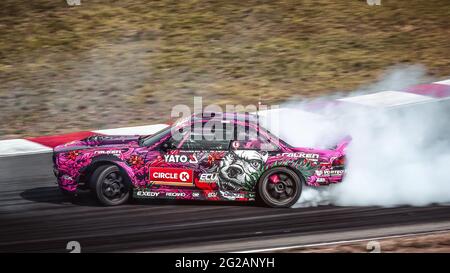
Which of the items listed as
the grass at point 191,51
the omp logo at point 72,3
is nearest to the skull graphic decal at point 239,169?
the grass at point 191,51

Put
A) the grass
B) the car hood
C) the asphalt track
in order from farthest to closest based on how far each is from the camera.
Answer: the grass < the car hood < the asphalt track

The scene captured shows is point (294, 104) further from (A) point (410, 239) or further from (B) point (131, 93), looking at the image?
(A) point (410, 239)

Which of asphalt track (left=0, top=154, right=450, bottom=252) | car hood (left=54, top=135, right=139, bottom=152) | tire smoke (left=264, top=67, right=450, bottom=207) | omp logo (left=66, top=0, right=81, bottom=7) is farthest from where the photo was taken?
omp logo (left=66, top=0, right=81, bottom=7)

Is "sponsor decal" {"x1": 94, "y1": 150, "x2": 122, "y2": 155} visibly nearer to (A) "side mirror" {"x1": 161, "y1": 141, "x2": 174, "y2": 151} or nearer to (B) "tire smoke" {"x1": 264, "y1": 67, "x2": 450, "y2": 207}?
(A) "side mirror" {"x1": 161, "y1": 141, "x2": 174, "y2": 151}

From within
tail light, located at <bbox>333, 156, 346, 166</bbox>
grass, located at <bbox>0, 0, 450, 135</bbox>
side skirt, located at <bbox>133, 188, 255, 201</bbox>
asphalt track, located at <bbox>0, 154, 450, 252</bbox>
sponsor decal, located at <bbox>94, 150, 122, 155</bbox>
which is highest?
grass, located at <bbox>0, 0, 450, 135</bbox>

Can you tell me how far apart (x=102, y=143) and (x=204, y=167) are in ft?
4.64

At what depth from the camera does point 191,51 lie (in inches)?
679

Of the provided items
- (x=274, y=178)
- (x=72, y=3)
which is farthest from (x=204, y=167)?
(x=72, y=3)

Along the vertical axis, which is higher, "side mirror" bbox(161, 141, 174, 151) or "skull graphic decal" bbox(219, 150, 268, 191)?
"side mirror" bbox(161, 141, 174, 151)

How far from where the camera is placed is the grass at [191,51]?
50.0ft

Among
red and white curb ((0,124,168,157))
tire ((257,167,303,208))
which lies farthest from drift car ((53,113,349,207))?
red and white curb ((0,124,168,157))

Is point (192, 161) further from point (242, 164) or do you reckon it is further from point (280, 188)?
point (280, 188)

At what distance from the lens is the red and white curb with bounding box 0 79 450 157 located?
12531mm
